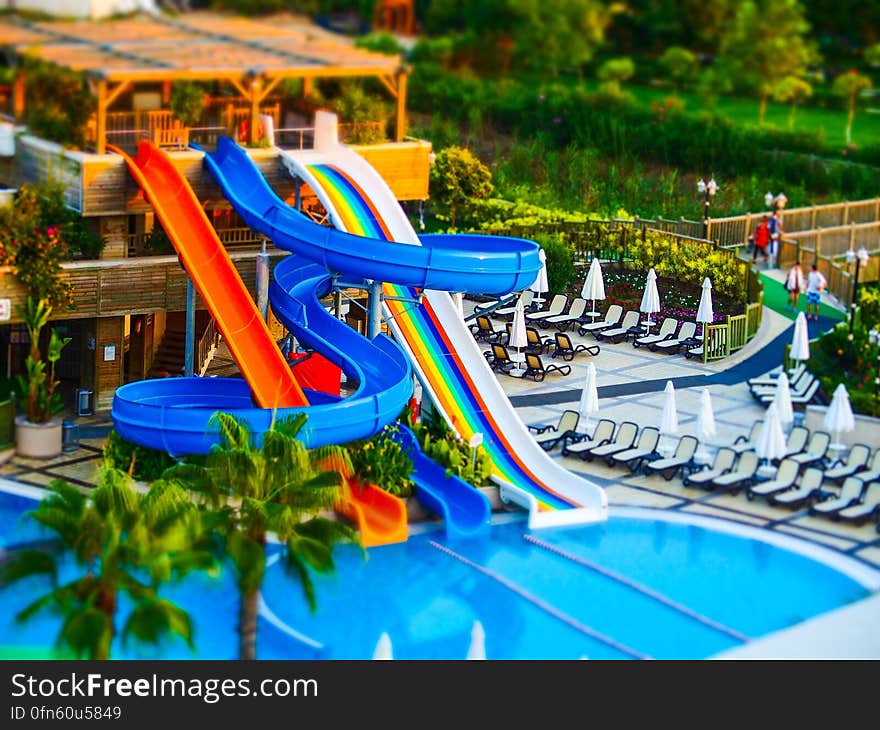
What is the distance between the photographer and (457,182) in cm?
4656

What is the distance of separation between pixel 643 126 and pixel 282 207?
97.9ft

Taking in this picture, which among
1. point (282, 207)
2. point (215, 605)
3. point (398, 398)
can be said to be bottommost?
point (215, 605)

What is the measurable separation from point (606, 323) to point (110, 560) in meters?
21.5

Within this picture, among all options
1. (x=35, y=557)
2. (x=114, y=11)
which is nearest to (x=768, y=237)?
(x=114, y=11)

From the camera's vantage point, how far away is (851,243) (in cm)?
5000

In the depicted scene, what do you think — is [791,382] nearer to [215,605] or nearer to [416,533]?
[416,533]

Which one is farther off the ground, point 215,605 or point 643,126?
point 643,126

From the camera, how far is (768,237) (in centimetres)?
4838

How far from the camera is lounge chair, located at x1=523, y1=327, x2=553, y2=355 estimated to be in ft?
127

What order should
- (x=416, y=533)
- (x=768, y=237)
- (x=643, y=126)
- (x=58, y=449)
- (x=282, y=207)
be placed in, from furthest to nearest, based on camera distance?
(x=643, y=126), (x=768, y=237), (x=282, y=207), (x=58, y=449), (x=416, y=533)

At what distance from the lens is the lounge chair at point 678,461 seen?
3102 cm
